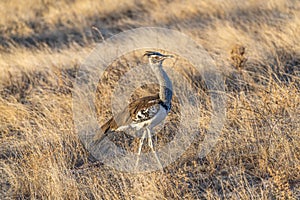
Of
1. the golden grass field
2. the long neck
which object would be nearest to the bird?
the long neck

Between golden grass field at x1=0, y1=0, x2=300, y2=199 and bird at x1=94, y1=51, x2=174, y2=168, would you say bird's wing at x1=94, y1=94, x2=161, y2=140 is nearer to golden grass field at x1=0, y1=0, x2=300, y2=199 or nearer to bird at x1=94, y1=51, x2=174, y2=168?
bird at x1=94, y1=51, x2=174, y2=168

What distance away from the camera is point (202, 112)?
6.02 metres

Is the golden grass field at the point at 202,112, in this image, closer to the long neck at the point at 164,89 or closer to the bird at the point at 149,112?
the bird at the point at 149,112

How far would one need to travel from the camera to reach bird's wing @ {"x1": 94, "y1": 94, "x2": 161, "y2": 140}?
502 cm

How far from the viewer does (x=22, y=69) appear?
8.98 meters

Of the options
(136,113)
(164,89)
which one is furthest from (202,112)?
(136,113)

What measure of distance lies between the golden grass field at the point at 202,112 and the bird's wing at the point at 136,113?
1.33ft

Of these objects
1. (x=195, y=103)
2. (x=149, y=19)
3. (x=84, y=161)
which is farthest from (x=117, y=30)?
(x=84, y=161)

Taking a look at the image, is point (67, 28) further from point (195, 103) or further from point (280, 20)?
point (195, 103)

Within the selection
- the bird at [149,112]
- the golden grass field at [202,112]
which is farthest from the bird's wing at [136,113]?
the golden grass field at [202,112]

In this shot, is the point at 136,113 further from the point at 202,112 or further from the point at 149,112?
the point at 202,112

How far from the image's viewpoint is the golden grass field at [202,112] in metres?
4.69

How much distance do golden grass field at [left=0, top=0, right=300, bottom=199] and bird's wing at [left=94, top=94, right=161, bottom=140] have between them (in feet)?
1.33

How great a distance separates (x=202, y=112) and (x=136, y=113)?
113cm
